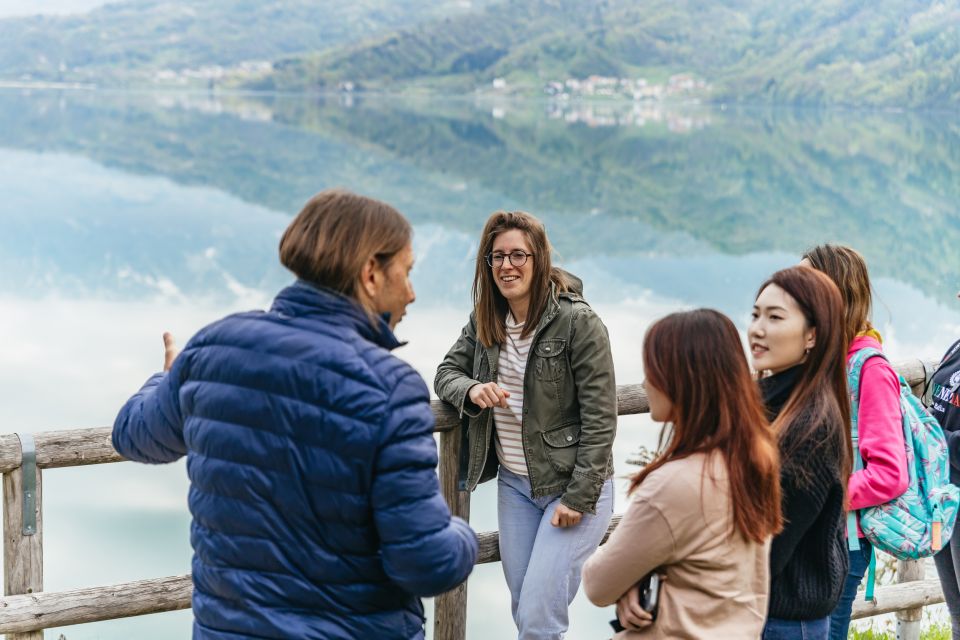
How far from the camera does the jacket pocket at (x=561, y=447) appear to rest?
3.07 meters

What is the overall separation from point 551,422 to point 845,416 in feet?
3.28

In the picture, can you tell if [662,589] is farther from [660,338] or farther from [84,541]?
[84,541]

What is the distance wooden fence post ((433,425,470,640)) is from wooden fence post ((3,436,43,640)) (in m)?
1.19

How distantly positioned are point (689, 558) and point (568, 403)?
119 centimetres

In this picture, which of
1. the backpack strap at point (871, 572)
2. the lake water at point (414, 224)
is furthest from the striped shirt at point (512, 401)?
the lake water at point (414, 224)

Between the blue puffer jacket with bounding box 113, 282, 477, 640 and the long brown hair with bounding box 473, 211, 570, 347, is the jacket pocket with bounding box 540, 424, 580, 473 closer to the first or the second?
the long brown hair with bounding box 473, 211, 570, 347

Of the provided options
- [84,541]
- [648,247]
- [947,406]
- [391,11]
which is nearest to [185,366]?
[947,406]

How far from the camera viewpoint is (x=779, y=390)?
2365 millimetres

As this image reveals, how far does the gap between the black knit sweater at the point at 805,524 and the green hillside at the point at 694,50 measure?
6872cm

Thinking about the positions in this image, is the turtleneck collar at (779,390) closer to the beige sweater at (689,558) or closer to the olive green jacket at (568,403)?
the beige sweater at (689,558)

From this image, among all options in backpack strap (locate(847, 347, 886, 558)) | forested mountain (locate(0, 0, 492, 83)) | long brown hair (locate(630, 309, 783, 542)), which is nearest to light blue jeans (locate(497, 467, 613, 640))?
backpack strap (locate(847, 347, 886, 558))

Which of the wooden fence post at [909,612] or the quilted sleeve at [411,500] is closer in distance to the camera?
the quilted sleeve at [411,500]

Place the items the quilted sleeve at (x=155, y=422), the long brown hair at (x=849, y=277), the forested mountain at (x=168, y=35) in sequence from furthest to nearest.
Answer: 1. the forested mountain at (x=168, y=35)
2. the long brown hair at (x=849, y=277)
3. the quilted sleeve at (x=155, y=422)

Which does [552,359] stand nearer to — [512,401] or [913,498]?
[512,401]
